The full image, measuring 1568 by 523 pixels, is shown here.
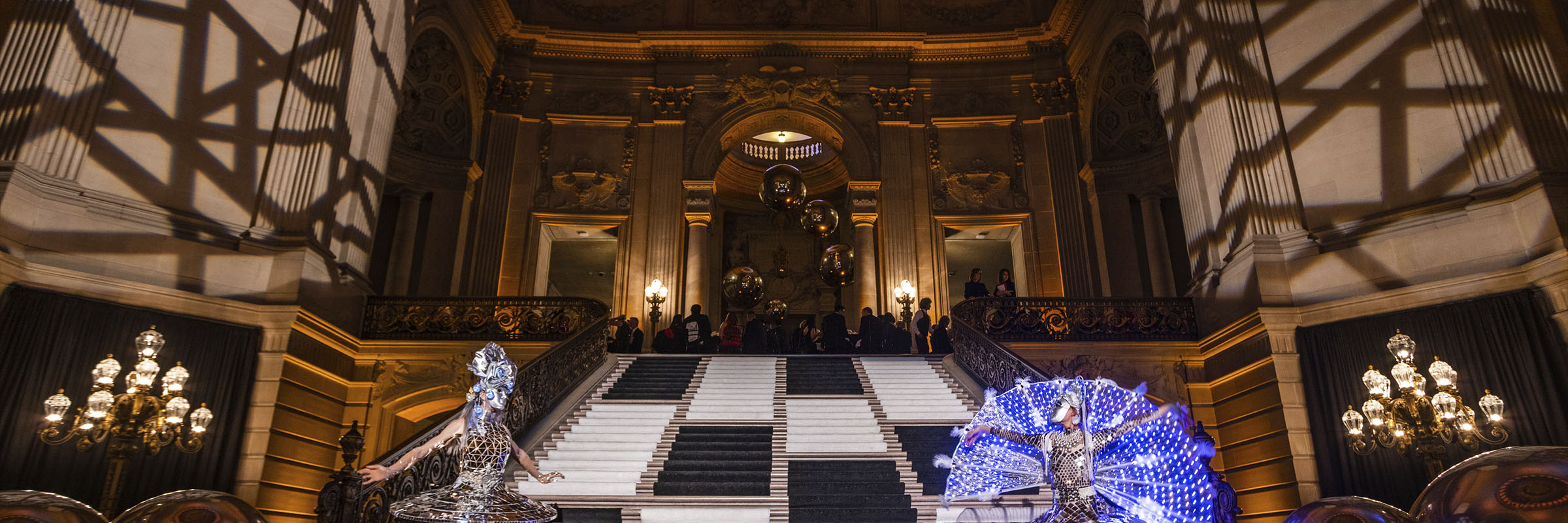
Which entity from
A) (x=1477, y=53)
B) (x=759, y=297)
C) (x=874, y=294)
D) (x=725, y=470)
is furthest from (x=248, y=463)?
(x=1477, y=53)

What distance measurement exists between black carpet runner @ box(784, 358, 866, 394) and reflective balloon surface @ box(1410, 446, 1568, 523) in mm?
6715

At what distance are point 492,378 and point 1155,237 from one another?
15.3 metres

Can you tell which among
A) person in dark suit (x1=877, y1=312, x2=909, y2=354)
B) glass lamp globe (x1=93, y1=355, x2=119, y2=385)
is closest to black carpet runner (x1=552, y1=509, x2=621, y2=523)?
glass lamp globe (x1=93, y1=355, x2=119, y2=385)

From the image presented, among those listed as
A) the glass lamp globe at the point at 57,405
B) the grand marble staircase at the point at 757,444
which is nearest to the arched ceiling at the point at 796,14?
the grand marble staircase at the point at 757,444

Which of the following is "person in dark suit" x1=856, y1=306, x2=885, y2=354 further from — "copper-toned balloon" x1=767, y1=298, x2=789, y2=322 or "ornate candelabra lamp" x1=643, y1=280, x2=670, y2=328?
"ornate candelabra lamp" x1=643, y1=280, x2=670, y2=328

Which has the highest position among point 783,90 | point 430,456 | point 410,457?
point 783,90

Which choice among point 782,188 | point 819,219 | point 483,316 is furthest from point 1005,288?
point 483,316

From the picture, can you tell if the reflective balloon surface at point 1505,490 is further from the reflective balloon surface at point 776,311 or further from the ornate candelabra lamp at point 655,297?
the ornate candelabra lamp at point 655,297

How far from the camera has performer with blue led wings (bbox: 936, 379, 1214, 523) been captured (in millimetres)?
3117

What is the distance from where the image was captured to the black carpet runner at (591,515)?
18.1 feet

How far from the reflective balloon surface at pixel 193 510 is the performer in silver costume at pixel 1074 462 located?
3.03 meters

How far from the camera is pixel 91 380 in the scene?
22.4ft

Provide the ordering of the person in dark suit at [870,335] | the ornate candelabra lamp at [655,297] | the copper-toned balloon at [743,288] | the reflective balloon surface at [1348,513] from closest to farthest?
the reflective balloon surface at [1348,513] < the copper-toned balloon at [743,288] < the person in dark suit at [870,335] < the ornate candelabra lamp at [655,297]

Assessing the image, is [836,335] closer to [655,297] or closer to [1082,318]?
[1082,318]
